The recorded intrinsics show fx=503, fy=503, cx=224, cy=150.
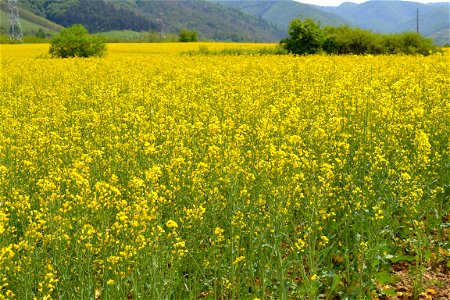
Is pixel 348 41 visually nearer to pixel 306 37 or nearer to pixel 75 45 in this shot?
pixel 306 37

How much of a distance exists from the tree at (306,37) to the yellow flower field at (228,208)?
23.7 metres

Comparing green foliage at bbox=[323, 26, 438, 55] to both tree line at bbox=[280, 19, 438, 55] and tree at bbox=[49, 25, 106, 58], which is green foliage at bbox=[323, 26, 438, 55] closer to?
tree line at bbox=[280, 19, 438, 55]

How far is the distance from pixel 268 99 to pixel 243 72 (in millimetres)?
6086

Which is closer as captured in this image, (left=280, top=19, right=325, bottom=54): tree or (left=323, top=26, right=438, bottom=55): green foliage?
(left=323, top=26, right=438, bottom=55): green foliage

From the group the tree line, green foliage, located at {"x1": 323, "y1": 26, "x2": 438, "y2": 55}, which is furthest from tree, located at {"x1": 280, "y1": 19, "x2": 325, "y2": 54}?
green foliage, located at {"x1": 323, "y1": 26, "x2": 438, "y2": 55}

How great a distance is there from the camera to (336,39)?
109 ft

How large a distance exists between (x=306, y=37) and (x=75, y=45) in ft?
48.4

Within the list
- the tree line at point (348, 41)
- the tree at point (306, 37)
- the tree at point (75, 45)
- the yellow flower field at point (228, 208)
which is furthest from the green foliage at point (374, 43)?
the yellow flower field at point (228, 208)

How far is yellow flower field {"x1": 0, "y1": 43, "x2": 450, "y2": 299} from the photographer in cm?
420

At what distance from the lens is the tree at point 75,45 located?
31719mm

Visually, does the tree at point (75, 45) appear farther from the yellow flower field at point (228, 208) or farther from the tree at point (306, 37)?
the yellow flower field at point (228, 208)

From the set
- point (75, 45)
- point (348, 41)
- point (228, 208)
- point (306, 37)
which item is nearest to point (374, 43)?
point (348, 41)

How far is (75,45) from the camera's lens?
1246 inches

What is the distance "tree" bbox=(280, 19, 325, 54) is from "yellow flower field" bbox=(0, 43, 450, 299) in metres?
23.7
